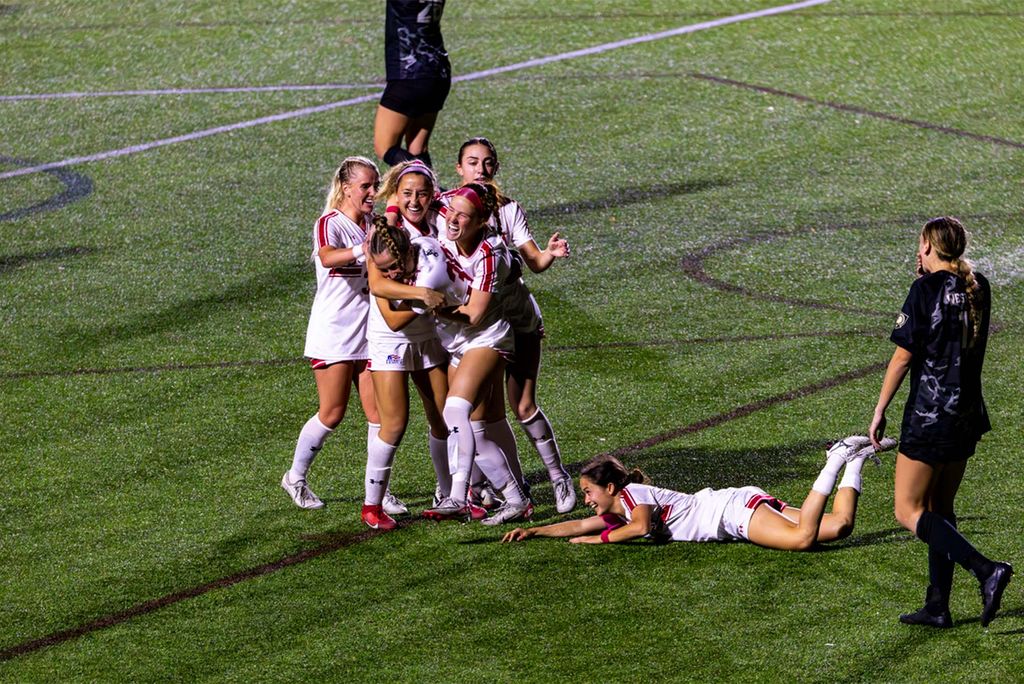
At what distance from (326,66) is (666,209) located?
6100mm

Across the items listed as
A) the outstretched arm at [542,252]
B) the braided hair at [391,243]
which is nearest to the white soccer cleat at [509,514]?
the outstretched arm at [542,252]

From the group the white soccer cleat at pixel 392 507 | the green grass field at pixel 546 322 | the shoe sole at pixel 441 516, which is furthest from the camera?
the white soccer cleat at pixel 392 507

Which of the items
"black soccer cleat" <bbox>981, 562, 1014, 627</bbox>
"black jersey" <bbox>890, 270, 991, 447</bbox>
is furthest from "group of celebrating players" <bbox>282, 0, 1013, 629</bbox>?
"black soccer cleat" <bbox>981, 562, 1014, 627</bbox>

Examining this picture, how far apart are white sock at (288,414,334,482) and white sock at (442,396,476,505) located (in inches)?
33.1

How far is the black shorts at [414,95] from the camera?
1310cm

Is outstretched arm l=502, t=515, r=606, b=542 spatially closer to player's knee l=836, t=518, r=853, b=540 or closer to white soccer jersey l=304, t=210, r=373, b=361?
player's knee l=836, t=518, r=853, b=540

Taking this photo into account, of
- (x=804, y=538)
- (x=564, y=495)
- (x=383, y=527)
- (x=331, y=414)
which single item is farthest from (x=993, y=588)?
(x=331, y=414)

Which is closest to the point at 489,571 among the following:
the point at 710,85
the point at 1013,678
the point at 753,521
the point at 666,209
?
the point at 753,521

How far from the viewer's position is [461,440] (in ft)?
26.4

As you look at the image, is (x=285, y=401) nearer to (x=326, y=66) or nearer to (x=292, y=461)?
(x=292, y=461)

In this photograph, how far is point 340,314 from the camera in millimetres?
8508

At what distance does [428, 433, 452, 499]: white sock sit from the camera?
851 centimetres

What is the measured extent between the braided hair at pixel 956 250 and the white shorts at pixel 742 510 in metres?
1.60

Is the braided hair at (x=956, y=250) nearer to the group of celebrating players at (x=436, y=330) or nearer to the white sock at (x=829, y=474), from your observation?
the white sock at (x=829, y=474)
